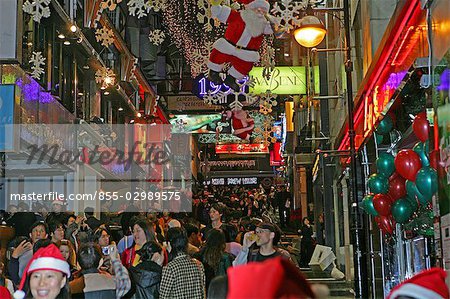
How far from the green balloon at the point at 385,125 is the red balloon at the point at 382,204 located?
1.32 metres

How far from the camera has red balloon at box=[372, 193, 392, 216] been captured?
8109mm

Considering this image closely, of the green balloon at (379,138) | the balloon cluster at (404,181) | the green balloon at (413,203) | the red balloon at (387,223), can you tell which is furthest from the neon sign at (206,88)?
the green balloon at (413,203)

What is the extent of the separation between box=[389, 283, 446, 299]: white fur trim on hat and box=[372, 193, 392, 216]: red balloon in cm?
476

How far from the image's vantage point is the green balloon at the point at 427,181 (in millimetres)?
6105

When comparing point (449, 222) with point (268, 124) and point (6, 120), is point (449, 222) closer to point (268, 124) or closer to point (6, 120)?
point (6, 120)

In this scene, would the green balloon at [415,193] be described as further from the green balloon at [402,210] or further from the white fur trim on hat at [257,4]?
the white fur trim on hat at [257,4]

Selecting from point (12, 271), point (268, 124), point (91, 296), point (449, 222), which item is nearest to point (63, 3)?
point (268, 124)

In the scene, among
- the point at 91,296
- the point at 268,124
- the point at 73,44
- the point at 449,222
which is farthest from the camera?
the point at 73,44

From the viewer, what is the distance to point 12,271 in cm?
917

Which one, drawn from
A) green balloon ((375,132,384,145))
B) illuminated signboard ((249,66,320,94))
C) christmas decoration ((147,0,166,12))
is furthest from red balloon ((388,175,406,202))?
illuminated signboard ((249,66,320,94))

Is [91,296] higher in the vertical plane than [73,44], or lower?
lower

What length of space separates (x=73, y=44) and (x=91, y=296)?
1248cm

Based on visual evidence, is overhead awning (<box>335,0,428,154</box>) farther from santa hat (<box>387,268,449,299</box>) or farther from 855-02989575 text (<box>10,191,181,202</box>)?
855-02989575 text (<box>10,191,181,202</box>)
